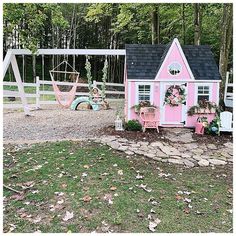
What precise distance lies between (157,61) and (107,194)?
17.0 ft

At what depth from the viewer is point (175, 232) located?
362cm

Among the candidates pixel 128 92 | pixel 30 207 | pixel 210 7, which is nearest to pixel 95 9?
pixel 210 7

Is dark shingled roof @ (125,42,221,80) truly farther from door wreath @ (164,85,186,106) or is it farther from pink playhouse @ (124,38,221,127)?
door wreath @ (164,85,186,106)

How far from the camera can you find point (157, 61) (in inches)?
341

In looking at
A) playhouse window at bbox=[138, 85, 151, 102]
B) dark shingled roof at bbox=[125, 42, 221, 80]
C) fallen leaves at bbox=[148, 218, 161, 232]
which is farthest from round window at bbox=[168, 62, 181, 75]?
fallen leaves at bbox=[148, 218, 161, 232]

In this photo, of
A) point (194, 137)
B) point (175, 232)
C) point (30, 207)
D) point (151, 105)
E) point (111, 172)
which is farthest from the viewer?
point (151, 105)

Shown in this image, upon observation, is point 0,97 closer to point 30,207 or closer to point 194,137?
point 30,207

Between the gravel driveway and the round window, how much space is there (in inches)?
88.7

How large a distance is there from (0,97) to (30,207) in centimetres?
152

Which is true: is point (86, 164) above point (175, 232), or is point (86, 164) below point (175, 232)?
above

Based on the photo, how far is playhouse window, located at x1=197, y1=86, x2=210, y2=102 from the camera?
8.51 metres

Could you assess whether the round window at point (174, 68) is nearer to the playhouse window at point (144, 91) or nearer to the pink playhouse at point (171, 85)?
the pink playhouse at point (171, 85)

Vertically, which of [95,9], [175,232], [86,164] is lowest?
[175,232]

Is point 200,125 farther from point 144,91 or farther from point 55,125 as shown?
point 55,125
